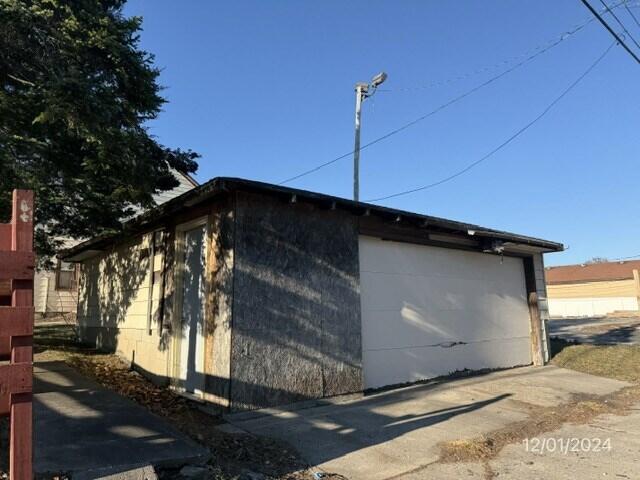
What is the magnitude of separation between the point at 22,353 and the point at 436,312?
769cm

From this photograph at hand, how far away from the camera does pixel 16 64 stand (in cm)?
677

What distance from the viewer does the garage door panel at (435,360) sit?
840cm

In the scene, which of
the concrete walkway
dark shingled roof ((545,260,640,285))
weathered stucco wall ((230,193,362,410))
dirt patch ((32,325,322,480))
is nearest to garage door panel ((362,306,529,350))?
weathered stucco wall ((230,193,362,410))

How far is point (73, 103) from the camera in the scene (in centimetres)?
603

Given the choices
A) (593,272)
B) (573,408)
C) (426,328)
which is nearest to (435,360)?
(426,328)

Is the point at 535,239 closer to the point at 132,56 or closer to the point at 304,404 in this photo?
the point at 304,404

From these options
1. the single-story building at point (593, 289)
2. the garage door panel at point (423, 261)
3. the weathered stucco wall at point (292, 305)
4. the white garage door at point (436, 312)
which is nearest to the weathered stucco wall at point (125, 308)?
the weathered stucco wall at point (292, 305)

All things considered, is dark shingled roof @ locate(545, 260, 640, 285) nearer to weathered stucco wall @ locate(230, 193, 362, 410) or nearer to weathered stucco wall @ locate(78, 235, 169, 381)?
weathered stucco wall @ locate(230, 193, 362, 410)

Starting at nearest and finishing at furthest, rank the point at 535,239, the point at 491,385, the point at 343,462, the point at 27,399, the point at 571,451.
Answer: the point at 27,399 < the point at 343,462 < the point at 571,451 < the point at 491,385 < the point at 535,239

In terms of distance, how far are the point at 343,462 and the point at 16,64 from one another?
254 inches

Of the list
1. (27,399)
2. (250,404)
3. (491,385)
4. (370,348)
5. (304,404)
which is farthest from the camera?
(491,385)

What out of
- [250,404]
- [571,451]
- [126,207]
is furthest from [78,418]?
[571,451]

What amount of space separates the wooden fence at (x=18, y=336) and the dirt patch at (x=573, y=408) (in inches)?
148

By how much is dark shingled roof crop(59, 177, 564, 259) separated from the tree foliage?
654 mm
